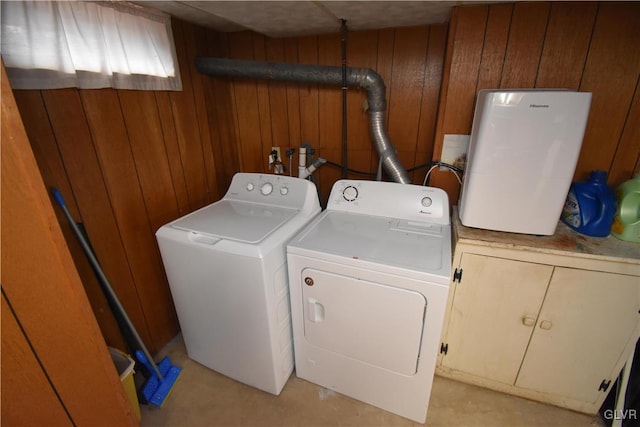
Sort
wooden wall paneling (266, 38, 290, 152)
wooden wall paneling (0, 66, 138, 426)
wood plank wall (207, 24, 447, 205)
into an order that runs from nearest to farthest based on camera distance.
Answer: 1. wooden wall paneling (0, 66, 138, 426)
2. wood plank wall (207, 24, 447, 205)
3. wooden wall paneling (266, 38, 290, 152)

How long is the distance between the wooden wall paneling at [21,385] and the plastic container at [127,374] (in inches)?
17.7

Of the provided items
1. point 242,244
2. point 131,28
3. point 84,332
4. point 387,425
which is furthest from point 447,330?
point 131,28

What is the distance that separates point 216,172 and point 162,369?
1.37 m

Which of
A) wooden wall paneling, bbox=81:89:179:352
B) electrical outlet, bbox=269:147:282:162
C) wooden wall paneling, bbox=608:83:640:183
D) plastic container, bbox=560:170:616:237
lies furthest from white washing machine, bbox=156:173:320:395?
wooden wall paneling, bbox=608:83:640:183

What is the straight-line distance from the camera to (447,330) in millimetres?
1590

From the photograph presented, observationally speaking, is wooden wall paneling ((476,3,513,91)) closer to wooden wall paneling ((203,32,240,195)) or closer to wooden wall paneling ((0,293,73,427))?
wooden wall paneling ((203,32,240,195))

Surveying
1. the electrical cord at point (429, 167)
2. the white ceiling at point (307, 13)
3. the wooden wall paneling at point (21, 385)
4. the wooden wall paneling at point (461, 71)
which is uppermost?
the white ceiling at point (307, 13)

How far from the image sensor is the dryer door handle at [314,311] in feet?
4.69

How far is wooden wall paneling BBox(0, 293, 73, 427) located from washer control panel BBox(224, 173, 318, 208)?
4.06 ft

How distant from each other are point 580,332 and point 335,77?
74.8 inches

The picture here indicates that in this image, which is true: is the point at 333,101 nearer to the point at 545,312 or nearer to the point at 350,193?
the point at 350,193

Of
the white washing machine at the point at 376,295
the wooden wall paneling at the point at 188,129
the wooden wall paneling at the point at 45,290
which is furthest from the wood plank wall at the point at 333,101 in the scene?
the wooden wall paneling at the point at 45,290

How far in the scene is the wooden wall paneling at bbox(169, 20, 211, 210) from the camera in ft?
5.93

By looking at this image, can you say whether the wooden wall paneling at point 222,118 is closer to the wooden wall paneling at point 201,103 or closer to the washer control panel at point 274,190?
the wooden wall paneling at point 201,103
